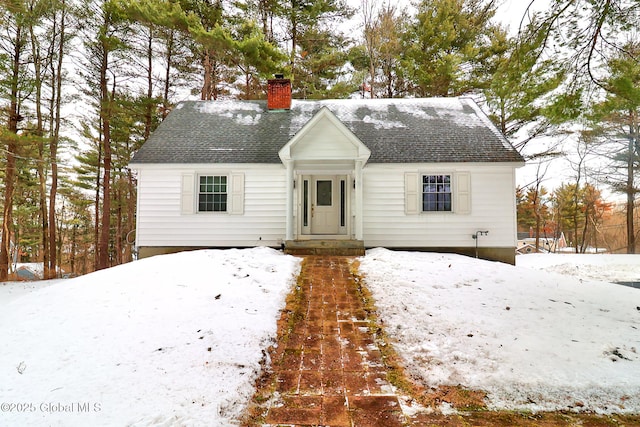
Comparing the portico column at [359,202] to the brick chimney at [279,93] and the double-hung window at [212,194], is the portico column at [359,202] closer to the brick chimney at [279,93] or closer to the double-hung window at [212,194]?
the double-hung window at [212,194]

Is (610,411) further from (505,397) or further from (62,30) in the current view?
(62,30)

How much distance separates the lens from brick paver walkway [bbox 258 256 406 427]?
219cm

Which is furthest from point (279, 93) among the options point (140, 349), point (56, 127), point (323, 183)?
point (56, 127)

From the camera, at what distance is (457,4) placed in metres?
15.0

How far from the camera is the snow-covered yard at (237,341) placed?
2.34 meters

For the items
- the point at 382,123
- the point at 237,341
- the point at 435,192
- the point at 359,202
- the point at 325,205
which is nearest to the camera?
the point at 237,341

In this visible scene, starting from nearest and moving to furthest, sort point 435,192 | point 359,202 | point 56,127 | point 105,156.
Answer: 1. point 359,202
2. point 435,192
3. point 56,127
4. point 105,156

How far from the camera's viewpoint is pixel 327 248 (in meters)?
8.19

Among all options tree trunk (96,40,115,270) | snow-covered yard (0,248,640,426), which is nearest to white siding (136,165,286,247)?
snow-covered yard (0,248,640,426)

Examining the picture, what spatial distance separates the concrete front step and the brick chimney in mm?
6231

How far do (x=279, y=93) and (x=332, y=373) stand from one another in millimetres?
10965

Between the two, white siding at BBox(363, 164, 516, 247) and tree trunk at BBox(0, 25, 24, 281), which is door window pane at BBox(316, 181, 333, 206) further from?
tree trunk at BBox(0, 25, 24, 281)

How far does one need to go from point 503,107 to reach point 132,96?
17.2 metres

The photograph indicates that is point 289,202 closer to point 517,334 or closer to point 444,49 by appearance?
point 517,334
